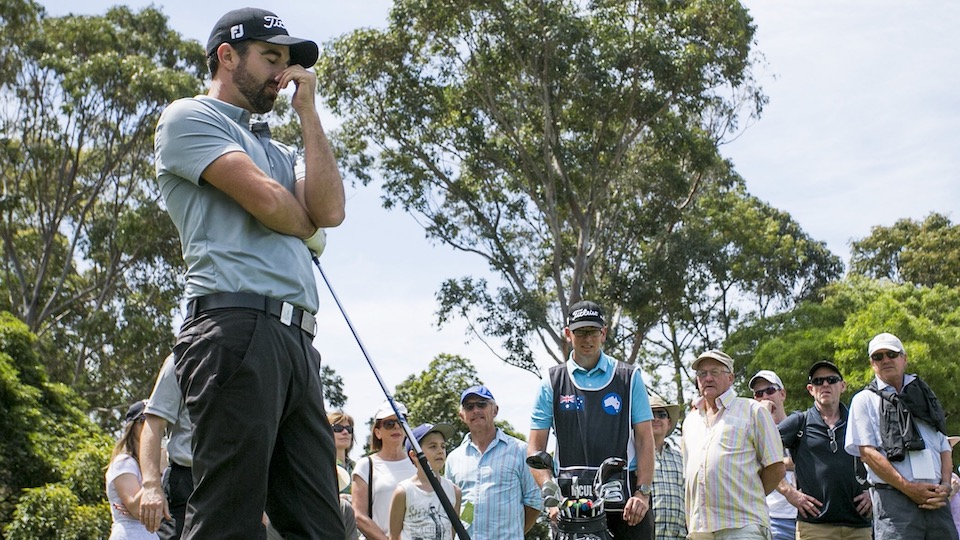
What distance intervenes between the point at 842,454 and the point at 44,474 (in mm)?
10728

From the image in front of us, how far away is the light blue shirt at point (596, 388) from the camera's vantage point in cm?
630

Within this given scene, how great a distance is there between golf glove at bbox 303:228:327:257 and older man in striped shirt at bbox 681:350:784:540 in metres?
4.37

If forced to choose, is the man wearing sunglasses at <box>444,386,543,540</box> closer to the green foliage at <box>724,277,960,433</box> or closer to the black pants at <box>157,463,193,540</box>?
the black pants at <box>157,463,193,540</box>

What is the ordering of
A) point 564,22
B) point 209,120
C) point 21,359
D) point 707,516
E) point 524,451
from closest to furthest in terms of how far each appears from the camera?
point 209,120 < point 707,516 < point 524,451 < point 21,359 < point 564,22

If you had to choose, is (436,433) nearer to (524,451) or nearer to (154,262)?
(524,451)

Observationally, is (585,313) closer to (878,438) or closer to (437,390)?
(878,438)

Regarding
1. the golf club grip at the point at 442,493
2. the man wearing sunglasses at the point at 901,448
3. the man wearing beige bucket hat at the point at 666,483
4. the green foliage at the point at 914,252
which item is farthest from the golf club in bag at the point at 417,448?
the green foliage at the point at 914,252

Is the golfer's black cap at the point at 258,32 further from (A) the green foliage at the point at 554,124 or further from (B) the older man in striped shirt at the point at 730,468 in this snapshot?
(A) the green foliage at the point at 554,124

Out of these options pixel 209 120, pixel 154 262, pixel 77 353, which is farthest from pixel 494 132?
pixel 209 120

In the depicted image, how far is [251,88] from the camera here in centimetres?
305

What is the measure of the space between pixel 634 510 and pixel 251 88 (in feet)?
12.0

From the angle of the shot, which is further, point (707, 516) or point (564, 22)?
point (564, 22)

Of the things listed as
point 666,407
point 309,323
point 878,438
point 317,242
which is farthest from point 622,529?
point 309,323

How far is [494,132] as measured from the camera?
89.4 ft
